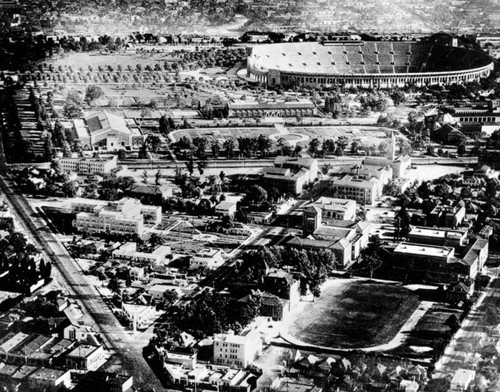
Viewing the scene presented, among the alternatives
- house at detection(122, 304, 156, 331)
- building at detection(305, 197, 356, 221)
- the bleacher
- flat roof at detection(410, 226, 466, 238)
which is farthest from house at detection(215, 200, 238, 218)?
the bleacher

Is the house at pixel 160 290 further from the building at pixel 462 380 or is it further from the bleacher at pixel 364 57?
the bleacher at pixel 364 57

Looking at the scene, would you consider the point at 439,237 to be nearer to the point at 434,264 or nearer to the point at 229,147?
the point at 434,264

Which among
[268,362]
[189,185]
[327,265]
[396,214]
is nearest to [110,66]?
[189,185]

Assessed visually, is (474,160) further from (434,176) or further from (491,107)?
(491,107)

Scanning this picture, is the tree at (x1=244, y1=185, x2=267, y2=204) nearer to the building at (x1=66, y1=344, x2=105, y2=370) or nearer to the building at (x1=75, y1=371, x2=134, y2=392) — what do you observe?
the building at (x1=66, y1=344, x2=105, y2=370)

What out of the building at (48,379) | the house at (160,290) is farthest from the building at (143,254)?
the building at (48,379)
